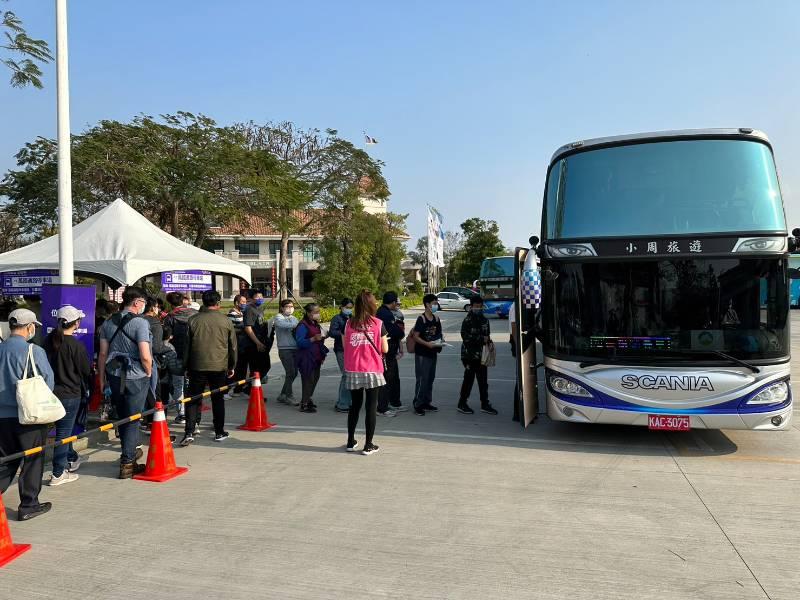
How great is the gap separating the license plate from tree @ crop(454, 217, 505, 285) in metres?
51.9

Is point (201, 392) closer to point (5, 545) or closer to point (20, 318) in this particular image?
point (20, 318)

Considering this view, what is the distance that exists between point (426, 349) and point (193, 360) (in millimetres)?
3350

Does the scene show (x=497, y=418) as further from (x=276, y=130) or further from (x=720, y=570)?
(x=276, y=130)

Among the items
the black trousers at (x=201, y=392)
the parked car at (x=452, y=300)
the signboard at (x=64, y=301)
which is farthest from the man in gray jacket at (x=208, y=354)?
the parked car at (x=452, y=300)

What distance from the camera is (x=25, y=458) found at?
4773mm

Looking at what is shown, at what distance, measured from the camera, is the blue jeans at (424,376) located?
8836 mm

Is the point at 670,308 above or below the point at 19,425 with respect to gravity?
above

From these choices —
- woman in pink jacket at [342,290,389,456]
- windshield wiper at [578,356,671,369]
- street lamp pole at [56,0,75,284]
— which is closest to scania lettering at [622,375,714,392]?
windshield wiper at [578,356,671,369]

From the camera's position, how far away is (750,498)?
5152mm

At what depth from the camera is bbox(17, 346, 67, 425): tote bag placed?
4609 millimetres

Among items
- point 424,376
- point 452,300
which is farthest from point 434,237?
point 424,376

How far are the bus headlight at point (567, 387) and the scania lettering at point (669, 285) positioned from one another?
0.04 feet

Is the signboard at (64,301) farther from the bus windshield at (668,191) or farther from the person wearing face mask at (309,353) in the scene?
the bus windshield at (668,191)

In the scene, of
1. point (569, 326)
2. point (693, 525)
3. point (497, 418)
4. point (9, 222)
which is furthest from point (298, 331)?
point (9, 222)
